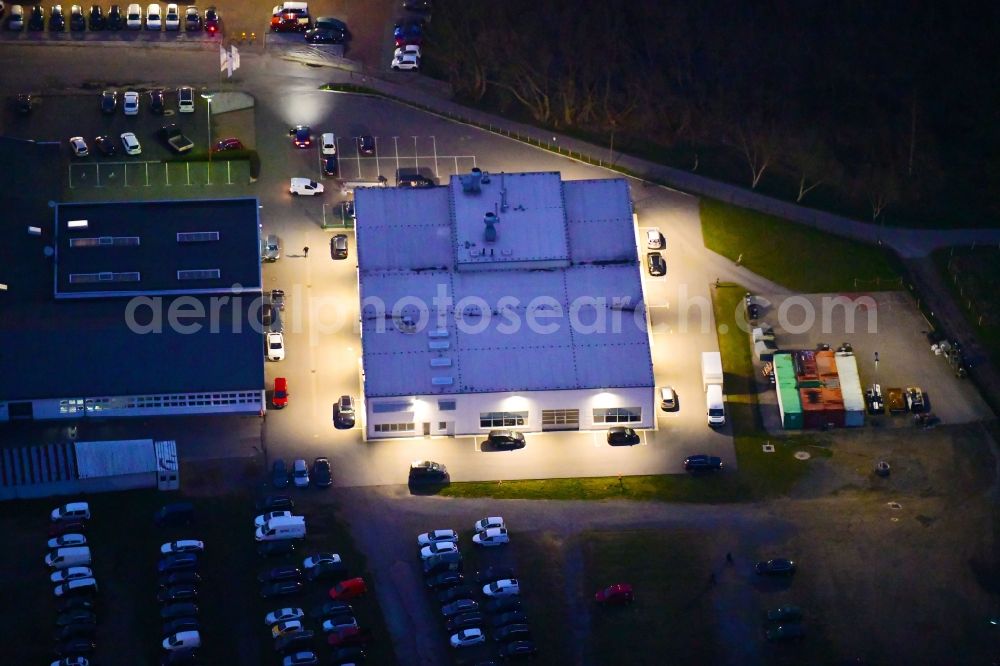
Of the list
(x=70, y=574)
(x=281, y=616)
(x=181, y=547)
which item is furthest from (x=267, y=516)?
(x=70, y=574)

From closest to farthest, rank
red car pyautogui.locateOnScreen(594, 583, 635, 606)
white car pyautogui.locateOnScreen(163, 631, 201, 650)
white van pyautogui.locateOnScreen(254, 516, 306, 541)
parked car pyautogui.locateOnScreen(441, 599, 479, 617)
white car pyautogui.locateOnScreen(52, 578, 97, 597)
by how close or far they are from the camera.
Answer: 1. white car pyautogui.locateOnScreen(163, 631, 201, 650)
2. white car pyautogui.locateOnScreen(52, 578, 97, 597)
3. parked car pyautogui.locateOnScreen(441, 599, 479, 617)
4. red car pyautogui.locateOnScreen(594, 583, 635, 606)
5. white van pyautogui.locateOnScreen(254, 516, 306, 541)

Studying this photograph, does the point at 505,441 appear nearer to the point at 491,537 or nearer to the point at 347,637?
the point at 491,537

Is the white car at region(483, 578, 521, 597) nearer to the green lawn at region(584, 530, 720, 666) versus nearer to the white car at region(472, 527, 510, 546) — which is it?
the white car at region(472, 527, 510, 546)

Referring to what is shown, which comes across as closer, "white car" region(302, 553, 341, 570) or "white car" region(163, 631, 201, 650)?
"white car" region(163, 631, 201, 650)

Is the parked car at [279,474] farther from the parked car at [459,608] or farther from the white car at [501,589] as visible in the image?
the white car at [501,589]

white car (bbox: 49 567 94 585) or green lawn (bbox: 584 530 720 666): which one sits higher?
white car (bbox: 49 567 94 585)

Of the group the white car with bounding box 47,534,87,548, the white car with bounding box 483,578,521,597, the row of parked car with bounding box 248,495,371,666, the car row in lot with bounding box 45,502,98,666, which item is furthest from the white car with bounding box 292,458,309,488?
the white car with bounding box 483,578,521,597

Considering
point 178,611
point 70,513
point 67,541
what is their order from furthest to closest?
point 70,513 < point 67,541 < point 178,611

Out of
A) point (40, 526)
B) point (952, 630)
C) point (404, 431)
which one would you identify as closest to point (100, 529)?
point (40, 526)
